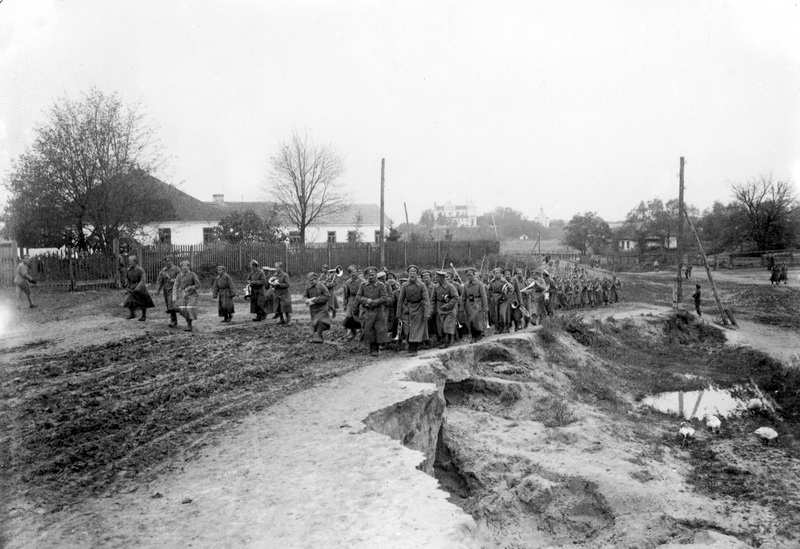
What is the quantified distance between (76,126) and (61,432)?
59.6ft

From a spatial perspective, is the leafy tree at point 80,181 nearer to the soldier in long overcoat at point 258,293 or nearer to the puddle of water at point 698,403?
the soldier in long overcoat at point 258,293

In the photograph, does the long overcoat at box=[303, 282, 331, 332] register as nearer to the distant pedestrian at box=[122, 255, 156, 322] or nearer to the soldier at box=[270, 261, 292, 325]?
the soldier at box=[270, 261, 292, 325]

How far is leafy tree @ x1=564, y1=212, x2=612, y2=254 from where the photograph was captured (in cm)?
5909

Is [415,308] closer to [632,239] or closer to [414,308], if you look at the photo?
[414,308]

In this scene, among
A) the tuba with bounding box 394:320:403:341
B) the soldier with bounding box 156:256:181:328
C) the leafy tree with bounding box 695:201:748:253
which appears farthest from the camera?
the leafy tree with bounding box 695:201:748:253

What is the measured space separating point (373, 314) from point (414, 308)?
2.51ft

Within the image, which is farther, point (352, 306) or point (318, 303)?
point (352, 306)

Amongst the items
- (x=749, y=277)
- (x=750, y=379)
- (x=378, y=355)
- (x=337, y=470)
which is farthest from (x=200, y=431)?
(x=749, y=277)

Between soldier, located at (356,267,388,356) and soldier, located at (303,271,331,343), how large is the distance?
95 centimetres

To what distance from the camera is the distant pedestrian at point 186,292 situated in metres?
11.9

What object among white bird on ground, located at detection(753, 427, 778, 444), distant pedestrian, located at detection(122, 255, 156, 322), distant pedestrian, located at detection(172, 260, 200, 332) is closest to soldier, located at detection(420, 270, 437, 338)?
distant pedestrian, located at detection(172, 260, 200, 332)

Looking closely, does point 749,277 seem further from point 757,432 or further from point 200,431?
point 200,431

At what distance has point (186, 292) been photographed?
11969 mm

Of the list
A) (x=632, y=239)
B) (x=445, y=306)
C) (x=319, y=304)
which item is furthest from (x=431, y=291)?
(x=632, y=239)
